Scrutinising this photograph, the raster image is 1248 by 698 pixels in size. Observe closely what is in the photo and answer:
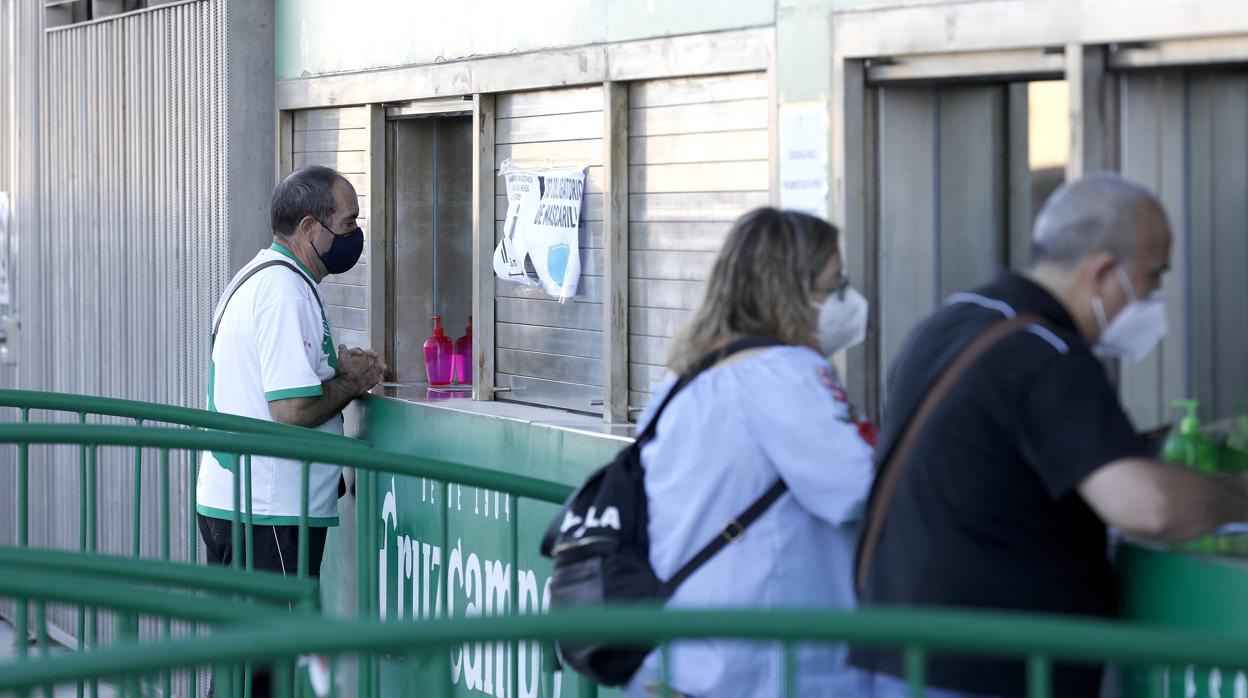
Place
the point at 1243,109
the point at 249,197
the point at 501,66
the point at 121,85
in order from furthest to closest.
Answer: the point at 121,85 → the point at 249,197 → the point at 501,66 → the point at 1243,109

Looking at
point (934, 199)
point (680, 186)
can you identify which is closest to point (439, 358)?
point (680, 186)

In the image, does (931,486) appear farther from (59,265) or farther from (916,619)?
(59,265)

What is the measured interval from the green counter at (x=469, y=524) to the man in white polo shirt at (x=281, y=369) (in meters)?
0.32

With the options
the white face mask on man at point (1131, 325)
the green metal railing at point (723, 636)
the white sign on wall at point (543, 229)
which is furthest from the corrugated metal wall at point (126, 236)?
the green metal railing at point (723, 636)

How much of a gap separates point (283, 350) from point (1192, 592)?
3.29m

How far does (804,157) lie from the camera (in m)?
4.88

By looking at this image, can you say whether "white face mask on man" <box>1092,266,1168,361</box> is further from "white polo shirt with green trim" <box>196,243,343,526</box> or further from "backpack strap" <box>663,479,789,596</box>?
"white polo shirt with green trim" <box>196,243,343,526</box>

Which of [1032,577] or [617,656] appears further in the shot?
[617,656]

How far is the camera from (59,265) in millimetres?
9688

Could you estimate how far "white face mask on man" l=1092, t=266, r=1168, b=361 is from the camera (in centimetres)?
322

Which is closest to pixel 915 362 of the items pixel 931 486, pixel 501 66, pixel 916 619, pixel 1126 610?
pixel 931 486

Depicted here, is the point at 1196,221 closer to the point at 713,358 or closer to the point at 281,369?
the point at 713,358

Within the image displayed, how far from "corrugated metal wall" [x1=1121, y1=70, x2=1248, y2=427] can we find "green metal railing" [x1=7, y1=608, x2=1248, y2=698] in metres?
1.91

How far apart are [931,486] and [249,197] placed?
16.8ft
